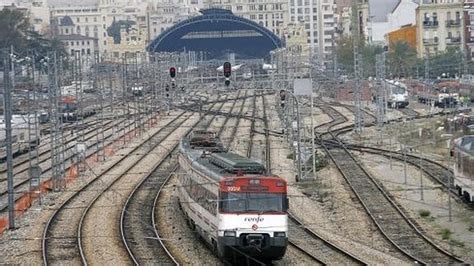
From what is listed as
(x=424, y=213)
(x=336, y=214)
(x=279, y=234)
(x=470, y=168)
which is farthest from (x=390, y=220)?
(x=279, y=234)

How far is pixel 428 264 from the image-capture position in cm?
2138

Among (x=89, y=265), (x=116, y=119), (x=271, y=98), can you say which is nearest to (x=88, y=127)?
(x=116, y=119)

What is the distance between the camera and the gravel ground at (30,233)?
2377 cm

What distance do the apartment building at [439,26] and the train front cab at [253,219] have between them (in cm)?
6811

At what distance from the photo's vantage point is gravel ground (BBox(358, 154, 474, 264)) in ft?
81.1

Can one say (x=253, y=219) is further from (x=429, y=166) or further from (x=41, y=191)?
(x=429, y=166)

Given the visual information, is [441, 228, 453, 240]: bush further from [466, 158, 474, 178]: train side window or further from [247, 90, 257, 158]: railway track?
[247, 90, 257, 158]: railway track

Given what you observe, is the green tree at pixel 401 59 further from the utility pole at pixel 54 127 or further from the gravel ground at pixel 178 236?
the gravel ground at pixel 178 236

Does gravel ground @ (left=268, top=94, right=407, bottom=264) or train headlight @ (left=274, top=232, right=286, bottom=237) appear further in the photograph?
gravel ground @ (left=268, top=94, right=407, bottom=264)

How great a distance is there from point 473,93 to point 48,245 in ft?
129

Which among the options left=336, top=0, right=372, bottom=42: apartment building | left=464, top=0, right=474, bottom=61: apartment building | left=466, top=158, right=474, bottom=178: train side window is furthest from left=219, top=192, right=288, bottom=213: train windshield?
left=336, top=0, right=372, bottom=42: apartment building

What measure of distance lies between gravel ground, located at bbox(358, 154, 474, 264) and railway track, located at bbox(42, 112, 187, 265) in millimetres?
7844

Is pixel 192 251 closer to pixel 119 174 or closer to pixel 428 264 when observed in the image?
pixel 428 264

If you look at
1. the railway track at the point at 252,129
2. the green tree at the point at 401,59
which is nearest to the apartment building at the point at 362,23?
the railway track at the point at 252,129
